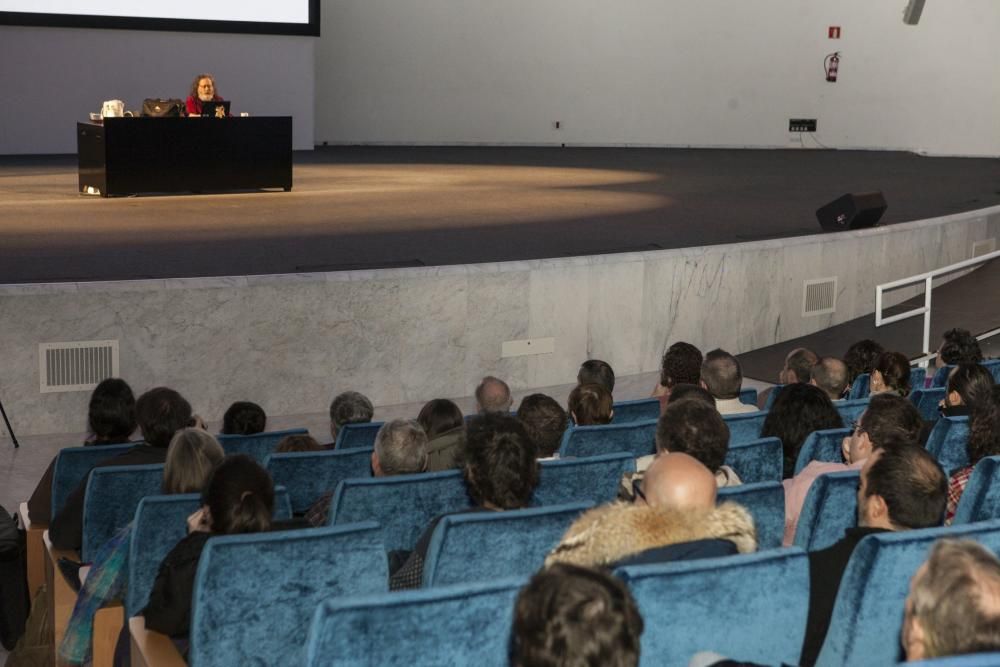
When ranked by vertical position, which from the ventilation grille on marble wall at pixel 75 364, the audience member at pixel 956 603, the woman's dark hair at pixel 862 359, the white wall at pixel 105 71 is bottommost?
the ventilation grille on marble wall at pixel 75 364

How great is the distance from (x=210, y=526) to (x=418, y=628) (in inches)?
37.4

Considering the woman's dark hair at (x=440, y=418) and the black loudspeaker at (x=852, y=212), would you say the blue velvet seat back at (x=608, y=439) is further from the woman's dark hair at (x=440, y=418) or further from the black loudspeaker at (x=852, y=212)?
the black loudspeaker at (x=852, y=212)

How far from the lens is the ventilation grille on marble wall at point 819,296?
32.4 ft

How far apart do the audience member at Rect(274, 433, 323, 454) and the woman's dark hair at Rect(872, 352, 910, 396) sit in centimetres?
260

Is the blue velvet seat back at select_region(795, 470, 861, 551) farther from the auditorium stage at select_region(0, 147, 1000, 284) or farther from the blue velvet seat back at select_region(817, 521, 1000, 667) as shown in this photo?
the auditorium stage at select_region(0, 147, 1000, 284)

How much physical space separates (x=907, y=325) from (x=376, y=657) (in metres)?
8.49

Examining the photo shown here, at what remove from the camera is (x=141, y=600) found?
10.7 feet

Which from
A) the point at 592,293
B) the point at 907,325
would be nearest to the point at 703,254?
the point at 592,293

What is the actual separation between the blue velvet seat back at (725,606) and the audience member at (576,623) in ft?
1.94

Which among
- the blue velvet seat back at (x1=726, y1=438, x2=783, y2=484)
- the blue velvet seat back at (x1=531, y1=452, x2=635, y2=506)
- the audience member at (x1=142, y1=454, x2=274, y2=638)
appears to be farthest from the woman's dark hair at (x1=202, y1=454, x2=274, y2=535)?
the blue velvet seat back at (x1=726, y1=438, x2=783, y2=484)

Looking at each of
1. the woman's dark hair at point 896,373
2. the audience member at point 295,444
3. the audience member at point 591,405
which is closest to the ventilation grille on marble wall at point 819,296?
the woman's dark hair at point 896,373

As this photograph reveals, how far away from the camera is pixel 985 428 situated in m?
3.86

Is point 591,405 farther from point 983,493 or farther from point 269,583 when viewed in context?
point 269,583

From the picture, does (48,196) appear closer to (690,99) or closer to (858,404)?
(858,404)
